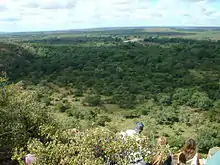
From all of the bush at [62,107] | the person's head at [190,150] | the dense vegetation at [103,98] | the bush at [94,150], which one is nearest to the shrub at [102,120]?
the dense vegetation at [103,98]

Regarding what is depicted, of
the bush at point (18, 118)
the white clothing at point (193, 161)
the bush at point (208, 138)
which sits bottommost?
the bush at point (208, 138)

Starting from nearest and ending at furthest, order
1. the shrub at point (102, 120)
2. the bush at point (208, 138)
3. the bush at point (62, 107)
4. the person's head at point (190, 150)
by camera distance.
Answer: the person's head at point (190, 150) < the bush at point (208, 138) < the shrub at point (102, 120) < the bush at point (62, 107)

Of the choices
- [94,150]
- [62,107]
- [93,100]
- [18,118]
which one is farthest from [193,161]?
[93,100]

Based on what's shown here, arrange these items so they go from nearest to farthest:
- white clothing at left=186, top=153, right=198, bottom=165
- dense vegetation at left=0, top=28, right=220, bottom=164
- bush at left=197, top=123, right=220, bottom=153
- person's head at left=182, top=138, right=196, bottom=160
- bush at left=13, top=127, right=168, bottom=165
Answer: bush at left=13, top=127, right=168, bottom=165
white clothing at left=186, top=153, right=198, bottom=165
person's head at left=182, top=138, right=196, bottom=160
dense vegetation at left=0, top=28, right=220, bottom=164
bush at left=197, top=123, right=220, bottom=153

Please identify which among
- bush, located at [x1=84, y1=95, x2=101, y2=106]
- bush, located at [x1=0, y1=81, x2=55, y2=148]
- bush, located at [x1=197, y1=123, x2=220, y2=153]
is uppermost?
bush, located at [x1=0, y1=81, x2=55, y2=148]

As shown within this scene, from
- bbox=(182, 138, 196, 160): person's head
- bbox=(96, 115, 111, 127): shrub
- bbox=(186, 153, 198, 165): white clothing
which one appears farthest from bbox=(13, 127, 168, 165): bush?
bbox=(96, 115, 111, 127): shrub

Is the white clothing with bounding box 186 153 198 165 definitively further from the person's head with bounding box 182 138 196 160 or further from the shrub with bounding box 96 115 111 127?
the shrub with bounding box 96 115 111 127

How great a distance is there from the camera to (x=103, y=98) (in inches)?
2496

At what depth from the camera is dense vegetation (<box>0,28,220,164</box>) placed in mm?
19750

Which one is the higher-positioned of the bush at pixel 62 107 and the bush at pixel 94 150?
the bush at pixel 94 150

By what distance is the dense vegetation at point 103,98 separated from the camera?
19.8 m

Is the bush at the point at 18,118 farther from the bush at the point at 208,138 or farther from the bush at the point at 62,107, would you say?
the bush at the point at 62,107

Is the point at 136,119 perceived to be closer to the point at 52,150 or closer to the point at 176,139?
the point at 176,139

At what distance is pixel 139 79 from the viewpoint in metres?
79.2
